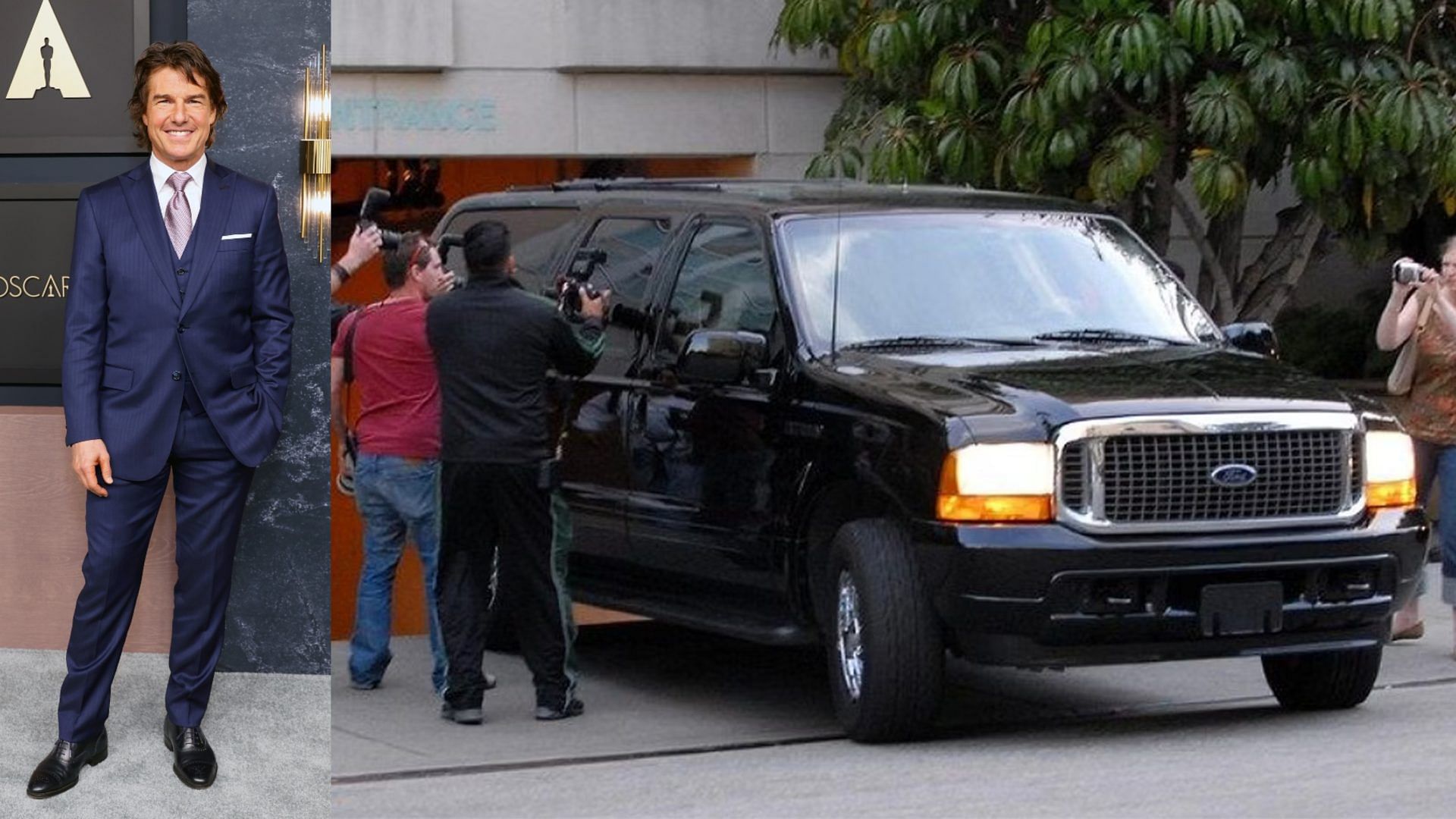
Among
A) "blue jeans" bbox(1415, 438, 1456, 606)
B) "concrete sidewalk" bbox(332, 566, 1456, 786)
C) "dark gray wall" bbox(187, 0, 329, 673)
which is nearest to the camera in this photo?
"dark gray wall" bbox(187, 0, 329, 673)

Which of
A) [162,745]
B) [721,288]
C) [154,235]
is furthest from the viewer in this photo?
[721,288]

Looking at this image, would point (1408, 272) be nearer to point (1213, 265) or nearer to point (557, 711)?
point (557, 711)

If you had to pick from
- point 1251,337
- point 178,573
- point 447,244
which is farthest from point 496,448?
point 1251,337

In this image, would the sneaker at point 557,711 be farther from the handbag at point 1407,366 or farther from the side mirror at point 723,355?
the handbag at point 1407,366

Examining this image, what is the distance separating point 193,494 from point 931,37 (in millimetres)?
8637

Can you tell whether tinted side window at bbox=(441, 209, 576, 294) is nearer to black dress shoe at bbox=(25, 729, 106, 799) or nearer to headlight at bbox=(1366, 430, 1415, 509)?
headlight at bbox=(1366, 430, 1415, 509)

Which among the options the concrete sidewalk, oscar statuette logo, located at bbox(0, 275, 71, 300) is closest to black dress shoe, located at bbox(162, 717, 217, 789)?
the concrete sidewalk

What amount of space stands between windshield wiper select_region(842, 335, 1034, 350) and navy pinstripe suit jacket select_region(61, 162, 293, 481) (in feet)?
8.55

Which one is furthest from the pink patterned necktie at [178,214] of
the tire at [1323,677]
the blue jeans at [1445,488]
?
the blue jeans at [1445,488]

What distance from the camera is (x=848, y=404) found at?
9383 mm

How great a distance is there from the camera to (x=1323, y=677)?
9922mm

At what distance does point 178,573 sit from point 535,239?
3.98 metres

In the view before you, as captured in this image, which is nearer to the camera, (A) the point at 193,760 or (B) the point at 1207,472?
(A) the point at 193,760

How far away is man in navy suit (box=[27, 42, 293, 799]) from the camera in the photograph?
804 centimetres
